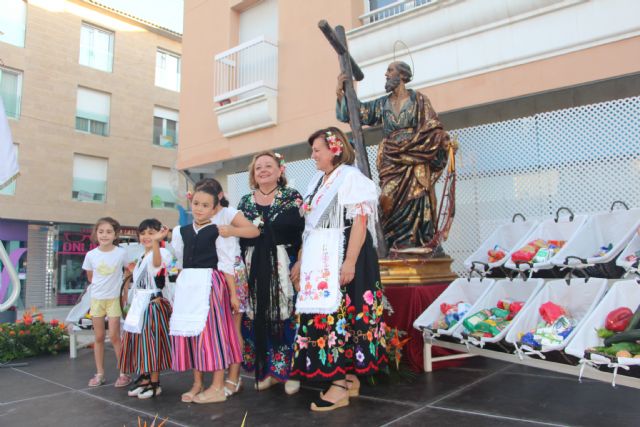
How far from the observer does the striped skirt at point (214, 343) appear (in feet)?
10.0

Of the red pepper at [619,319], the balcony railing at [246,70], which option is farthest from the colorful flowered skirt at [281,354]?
the balcony railing at [246,70]

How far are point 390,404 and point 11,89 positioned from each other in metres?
17.7

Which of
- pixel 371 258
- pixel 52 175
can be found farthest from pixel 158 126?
pixel 371 258

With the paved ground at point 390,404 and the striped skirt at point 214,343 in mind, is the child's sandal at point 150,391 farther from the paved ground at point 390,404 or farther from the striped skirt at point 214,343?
the striped skirt at point 214,343

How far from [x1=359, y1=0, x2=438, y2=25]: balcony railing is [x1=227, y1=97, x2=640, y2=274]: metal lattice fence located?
2253 millimetres

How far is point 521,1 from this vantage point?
19.1 feet

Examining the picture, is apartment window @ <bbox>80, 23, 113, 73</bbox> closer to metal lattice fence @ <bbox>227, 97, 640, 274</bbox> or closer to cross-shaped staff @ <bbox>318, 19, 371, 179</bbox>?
metal lattice fence @ <bbox>227, 97, 640, 274</bbox>

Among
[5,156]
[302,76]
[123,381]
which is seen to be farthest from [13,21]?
[123,381]

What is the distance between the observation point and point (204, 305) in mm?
3076

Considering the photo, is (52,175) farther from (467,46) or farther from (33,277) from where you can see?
(467,46)

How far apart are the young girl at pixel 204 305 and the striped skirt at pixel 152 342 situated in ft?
0.59

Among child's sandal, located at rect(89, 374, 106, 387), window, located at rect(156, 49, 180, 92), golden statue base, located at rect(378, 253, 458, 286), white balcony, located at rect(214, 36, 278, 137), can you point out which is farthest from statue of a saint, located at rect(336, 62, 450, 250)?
window, located at rect(156, 49, 180, 92)

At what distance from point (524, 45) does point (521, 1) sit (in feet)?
1.66

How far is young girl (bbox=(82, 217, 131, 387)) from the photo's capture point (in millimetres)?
3990
